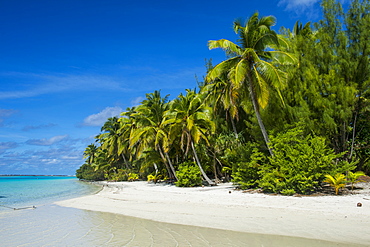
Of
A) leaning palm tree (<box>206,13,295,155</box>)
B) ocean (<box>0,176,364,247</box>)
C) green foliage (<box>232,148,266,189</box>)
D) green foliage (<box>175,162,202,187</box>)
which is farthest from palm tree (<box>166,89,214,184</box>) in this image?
ocean (<box>0,176,364,247</box>)

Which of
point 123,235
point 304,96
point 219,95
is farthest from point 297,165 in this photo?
point 219,95

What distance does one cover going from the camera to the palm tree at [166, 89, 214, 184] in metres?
19.6

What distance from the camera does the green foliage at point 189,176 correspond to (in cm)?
2017

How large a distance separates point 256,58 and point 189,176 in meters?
10.7

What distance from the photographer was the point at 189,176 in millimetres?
20125

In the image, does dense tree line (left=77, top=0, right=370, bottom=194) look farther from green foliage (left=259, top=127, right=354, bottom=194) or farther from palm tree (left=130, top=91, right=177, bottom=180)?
palm tree (left=130, top=91, right=177, bottom=180)

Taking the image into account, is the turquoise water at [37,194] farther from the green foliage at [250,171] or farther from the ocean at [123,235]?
the green foliage at [250,171]

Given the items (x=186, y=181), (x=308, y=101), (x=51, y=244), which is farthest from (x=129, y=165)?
(x=51, y=244)

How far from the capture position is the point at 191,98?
71.4 ft

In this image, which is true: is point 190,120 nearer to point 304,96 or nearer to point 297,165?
point 304,96

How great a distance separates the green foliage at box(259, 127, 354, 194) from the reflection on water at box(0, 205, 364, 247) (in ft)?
20.9

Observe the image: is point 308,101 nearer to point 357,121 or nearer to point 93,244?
point 357,121

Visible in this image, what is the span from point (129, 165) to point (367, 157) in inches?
1483

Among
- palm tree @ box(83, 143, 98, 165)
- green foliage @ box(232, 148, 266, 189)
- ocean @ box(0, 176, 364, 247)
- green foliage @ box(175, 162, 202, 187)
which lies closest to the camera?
ocean @ box(0, 176, 364, 247)
